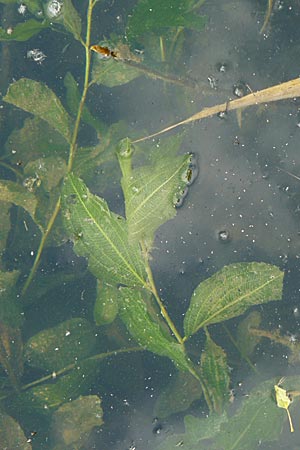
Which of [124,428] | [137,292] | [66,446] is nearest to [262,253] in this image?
[137,292]

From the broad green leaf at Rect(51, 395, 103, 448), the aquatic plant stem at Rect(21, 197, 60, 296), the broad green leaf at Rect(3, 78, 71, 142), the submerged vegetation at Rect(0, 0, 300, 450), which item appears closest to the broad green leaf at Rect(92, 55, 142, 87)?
the submerged vegetation at Rect(0, 0, 300, 450)

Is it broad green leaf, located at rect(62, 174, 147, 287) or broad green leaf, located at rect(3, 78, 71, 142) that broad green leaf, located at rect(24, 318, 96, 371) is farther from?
broad green leaf, located at rect(3, 78, 71, 142)

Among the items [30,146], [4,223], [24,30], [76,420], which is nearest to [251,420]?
[76,420]

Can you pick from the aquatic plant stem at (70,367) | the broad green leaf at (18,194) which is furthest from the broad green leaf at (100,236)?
the aquatic plant stem at (70,367)

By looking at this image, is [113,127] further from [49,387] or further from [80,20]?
[49,387]

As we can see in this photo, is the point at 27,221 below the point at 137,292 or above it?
above

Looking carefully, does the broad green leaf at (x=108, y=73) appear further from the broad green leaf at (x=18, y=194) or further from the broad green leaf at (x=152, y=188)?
the broad green leaf at (x=18, y=194)

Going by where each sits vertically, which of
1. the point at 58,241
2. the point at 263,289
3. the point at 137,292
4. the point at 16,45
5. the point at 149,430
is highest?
the point at 16,45
